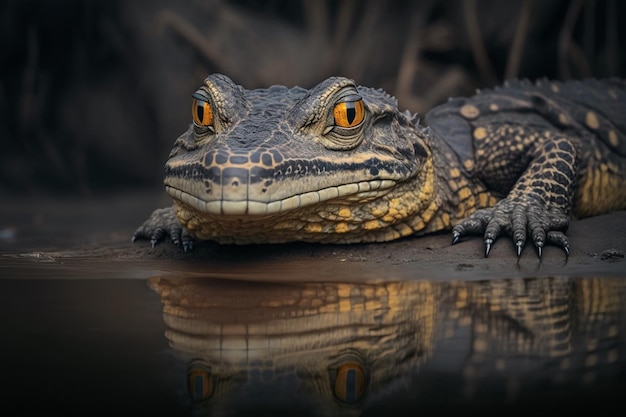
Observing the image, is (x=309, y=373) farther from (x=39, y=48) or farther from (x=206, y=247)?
(x=39, y=48)

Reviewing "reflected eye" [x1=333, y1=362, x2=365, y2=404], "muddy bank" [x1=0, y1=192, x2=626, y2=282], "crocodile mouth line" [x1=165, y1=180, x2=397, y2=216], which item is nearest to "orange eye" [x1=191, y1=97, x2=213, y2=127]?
"crocodile mouth line" [x1=165, y1=180, x2=397, y2=216]

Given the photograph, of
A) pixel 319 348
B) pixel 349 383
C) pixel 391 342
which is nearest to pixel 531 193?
pixel 391 342

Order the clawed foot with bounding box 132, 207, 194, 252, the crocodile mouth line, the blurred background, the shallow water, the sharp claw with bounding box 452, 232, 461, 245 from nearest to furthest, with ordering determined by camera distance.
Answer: the shallow water, the crocodile mouth line, the sharp claw with bounding box 452, 232, 461, 245, the clawed foot with bounding box 132, 207, 194, 252, the blurred background

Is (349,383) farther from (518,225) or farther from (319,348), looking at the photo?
(518,225)

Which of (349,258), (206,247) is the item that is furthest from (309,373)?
(206,247)

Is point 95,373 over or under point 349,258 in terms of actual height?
under

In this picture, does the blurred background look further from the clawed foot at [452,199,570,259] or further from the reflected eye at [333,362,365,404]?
the reflected eye at [333,362,365,404]
